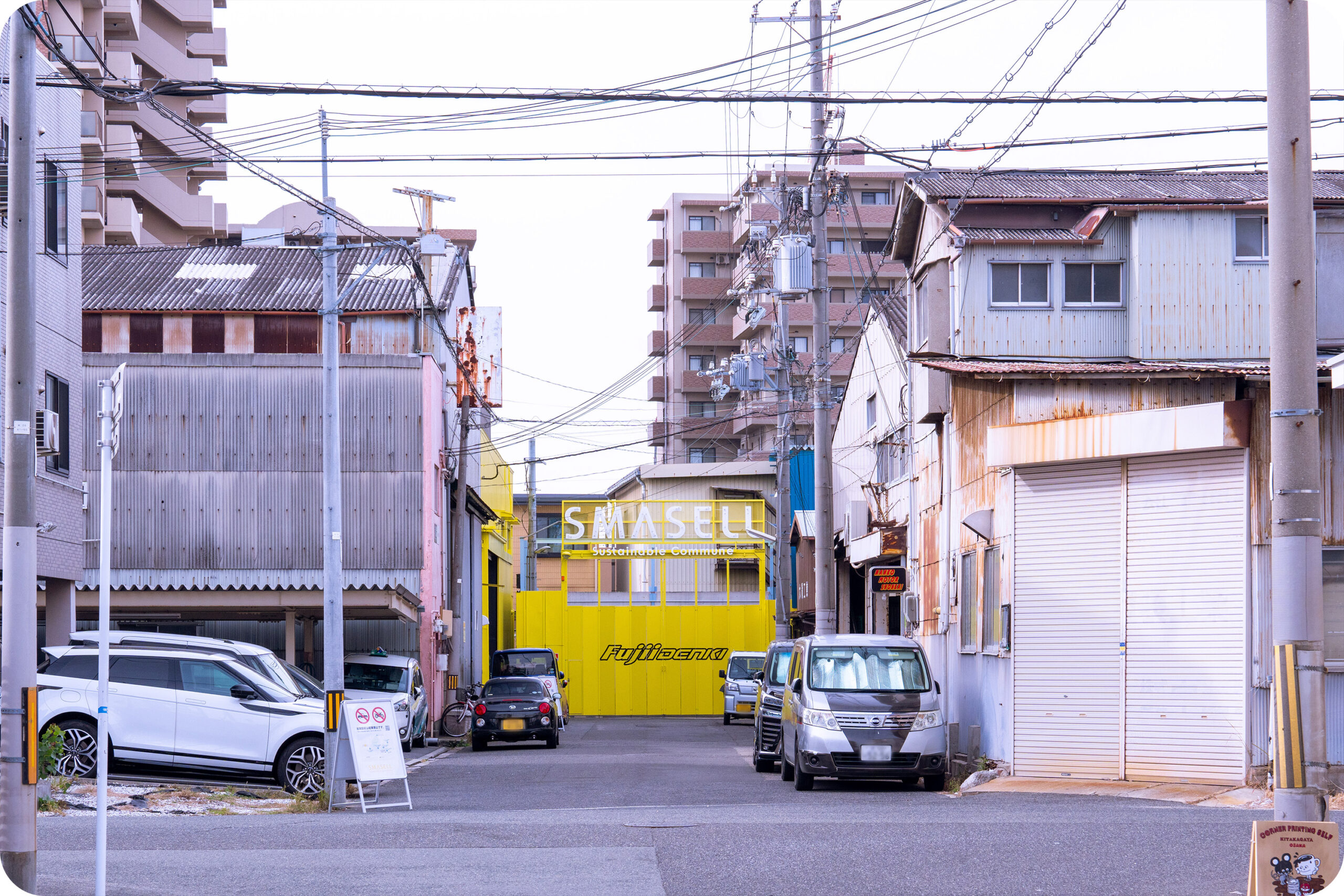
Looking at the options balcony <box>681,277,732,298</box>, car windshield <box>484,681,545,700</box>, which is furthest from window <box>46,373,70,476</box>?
balcony <box>681,277,732,298</box>

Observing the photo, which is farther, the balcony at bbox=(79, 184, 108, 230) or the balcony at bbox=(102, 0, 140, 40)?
the balcony at bbox=(102, 0, 140, 40)

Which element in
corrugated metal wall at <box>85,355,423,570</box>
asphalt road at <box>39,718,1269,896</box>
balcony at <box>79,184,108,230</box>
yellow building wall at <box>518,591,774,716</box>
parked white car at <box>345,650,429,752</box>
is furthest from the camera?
balcony at <box>79,184,108,230</box>

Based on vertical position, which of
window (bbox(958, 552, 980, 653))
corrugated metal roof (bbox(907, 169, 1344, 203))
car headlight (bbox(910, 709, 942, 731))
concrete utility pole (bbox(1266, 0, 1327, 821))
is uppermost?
corrugated metal roof (bbox(907, 169, 1344, 203))

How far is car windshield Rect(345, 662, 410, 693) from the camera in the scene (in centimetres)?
2903

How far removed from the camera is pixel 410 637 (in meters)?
34.2

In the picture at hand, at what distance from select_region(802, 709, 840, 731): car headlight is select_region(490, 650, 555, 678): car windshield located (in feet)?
61.6

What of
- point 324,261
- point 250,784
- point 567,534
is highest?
point 324,261

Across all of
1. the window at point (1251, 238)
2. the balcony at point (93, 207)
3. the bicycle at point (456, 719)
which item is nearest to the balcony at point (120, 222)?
the balcony at point (93, 207)

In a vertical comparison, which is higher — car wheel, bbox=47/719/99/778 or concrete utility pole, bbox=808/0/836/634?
concrete utility pole, bbox=808/0/836/634

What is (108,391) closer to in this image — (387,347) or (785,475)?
(387,347)

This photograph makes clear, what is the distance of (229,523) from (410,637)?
16.1 ft

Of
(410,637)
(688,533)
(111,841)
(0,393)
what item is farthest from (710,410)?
(111,841)

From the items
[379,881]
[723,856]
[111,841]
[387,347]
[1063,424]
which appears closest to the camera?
[379,881]

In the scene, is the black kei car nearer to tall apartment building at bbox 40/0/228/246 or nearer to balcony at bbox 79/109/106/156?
tall apartment building at bbox 40/0/228/246
